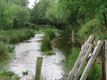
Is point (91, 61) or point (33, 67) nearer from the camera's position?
point (91, 61)

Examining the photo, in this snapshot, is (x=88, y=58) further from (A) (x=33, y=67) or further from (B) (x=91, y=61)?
(A) (x=33, y=67)

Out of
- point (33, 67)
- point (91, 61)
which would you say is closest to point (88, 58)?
point (91, 61)

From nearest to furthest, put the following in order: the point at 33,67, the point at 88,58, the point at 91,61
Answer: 1. the point at 91,61
2. the point at 88,58
3. the point at 33,67

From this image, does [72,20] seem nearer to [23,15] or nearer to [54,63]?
[54,63]

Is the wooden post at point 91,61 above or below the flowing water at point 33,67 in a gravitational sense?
above

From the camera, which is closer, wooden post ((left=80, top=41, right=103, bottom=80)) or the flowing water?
wooden post ((left=80, top=41, right=103, bottom=80))

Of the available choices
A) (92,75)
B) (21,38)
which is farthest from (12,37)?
(92,75)

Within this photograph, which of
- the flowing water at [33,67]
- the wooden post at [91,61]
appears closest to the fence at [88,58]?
the wooden post at [91,61]

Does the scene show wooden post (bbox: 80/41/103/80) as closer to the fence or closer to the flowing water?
the fence

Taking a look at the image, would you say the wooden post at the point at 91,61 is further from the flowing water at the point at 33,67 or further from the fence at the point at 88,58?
the flowing water at the point at 33,67

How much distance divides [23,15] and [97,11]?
1726 inches

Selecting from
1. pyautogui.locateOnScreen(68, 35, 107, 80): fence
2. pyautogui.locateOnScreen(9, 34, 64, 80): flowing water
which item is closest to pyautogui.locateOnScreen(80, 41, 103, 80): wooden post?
pyautogui.locateOnScreen(68, 35, 107, 80): fence

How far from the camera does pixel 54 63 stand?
2361cm

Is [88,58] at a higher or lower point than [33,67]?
higher
